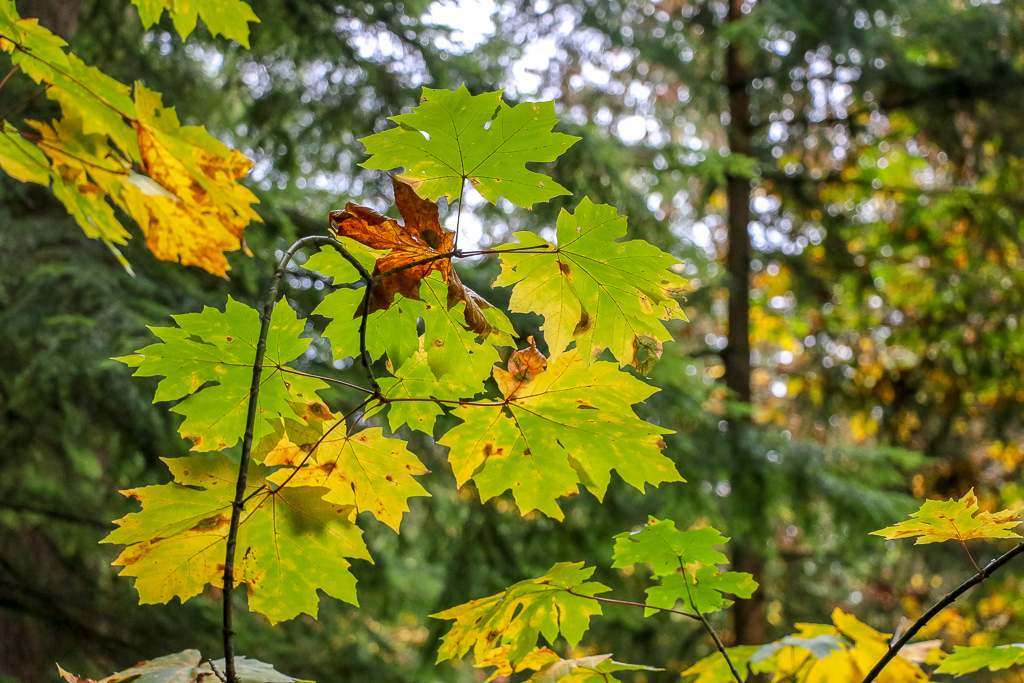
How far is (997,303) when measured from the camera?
6.07m

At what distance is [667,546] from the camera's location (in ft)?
3.46

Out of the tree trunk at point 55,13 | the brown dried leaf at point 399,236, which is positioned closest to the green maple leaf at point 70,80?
the brown dried leaf at point 399,236

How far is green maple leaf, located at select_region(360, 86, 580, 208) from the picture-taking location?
0.77 metres

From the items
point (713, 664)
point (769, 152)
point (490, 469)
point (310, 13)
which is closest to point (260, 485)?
point (490, 469)

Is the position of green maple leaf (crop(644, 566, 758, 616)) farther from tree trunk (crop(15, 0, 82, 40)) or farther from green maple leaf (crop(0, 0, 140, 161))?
tree trunk (crop(15, 0, 82, 40))

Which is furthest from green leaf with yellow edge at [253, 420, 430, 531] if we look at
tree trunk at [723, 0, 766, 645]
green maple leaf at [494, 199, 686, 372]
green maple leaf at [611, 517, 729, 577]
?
tree trunk at [723, 0, 766, 645]

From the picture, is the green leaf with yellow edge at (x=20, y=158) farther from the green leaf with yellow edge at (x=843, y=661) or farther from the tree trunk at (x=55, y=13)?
the tree trunk at (x=55, y=13)

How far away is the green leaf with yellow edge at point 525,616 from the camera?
95 centimetres

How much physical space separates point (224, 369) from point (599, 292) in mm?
486

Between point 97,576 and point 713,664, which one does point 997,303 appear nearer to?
point 713,664

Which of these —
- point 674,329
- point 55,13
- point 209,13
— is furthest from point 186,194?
point 674,329

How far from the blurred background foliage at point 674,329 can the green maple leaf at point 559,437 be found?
929 millimetres

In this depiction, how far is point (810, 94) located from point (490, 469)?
6640 mm

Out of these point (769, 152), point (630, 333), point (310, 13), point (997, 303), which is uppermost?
point (769, 152)
